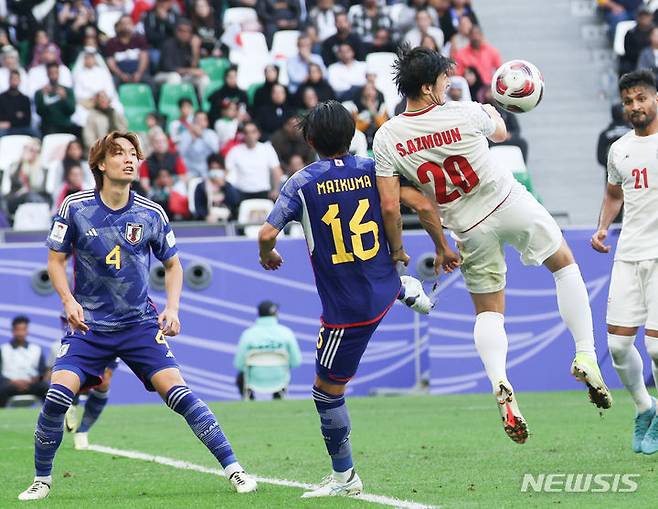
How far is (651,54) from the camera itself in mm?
22750

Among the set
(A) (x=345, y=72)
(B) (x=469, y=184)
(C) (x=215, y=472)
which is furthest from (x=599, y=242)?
(A) (x=345, y=72)

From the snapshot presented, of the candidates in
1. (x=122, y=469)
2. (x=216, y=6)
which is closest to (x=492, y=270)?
→ (x=122, y=469)

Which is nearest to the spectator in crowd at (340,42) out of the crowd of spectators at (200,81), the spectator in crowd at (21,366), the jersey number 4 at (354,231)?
the crowd of spectators at (200,81)

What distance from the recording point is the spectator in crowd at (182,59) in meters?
23.0

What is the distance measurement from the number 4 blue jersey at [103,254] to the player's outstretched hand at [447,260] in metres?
1.78

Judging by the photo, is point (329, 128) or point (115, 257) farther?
point (115, 257)

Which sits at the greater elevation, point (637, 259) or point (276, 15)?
point (637, 259)

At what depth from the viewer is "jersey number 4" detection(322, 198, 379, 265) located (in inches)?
321

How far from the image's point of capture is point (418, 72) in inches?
334

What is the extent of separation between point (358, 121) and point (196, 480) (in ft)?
41.0

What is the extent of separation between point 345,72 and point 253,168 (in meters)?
3.06

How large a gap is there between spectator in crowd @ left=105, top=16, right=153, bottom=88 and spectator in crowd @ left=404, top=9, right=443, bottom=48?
14.0 feet

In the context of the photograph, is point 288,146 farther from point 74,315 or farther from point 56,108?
point 74,315

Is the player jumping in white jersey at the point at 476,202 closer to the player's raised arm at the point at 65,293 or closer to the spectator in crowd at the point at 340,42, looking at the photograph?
the player's raised arm at the point at 65,293
